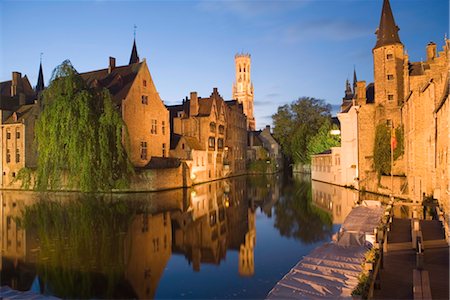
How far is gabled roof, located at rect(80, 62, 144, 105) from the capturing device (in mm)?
43500

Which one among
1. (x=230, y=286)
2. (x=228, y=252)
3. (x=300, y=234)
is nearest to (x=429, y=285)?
(x=230, y=286)

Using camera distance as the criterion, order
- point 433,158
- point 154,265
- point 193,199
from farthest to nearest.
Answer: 1. point 193,199
2. point 433,158
3. point 154,265

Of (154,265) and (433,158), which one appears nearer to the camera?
(154,265)

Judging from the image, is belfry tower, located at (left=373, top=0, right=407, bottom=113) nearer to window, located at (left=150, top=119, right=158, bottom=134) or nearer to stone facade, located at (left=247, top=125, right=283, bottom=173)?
window, located at (left=150, top=119, right=158, bottom=134)

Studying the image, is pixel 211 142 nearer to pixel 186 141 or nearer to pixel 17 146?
pixel 186 141

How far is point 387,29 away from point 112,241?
3582 cm

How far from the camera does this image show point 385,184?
113 ft

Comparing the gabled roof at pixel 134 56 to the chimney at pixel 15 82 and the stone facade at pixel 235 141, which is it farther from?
the stone facade at pixel 235 141

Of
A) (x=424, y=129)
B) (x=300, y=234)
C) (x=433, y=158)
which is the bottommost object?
(x=300, y=234)

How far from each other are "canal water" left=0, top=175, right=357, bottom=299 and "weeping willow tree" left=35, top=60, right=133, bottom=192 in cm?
233

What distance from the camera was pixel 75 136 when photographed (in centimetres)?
3061

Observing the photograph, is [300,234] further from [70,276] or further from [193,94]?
[193,94]

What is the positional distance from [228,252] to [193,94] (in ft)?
146

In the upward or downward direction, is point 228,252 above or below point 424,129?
below
